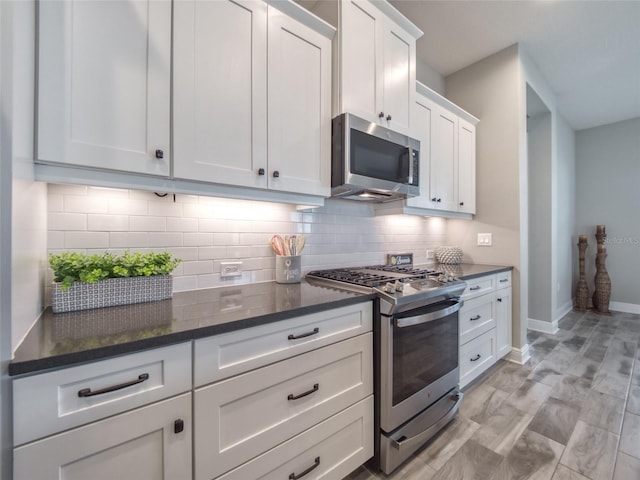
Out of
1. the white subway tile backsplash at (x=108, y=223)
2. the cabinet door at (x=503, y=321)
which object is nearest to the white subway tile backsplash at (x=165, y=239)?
the white subway tile backsplash at (x=108, y=223)

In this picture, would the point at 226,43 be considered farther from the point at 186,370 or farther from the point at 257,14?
the point at 186,370

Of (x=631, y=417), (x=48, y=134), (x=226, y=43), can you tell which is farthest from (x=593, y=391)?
(x=48, y=134)

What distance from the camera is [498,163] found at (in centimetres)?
274

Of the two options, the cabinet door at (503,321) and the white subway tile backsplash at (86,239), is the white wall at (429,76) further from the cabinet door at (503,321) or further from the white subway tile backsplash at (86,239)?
the white subway tile backsplash at (86,239)

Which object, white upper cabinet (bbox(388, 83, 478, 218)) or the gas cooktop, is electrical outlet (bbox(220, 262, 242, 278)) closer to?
the gas cooktop

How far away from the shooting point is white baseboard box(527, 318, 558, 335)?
3330 millimetres

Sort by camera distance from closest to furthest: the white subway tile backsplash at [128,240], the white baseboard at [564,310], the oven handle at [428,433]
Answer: the white subway tile backsplash at [128,240] → the oven handle at [428,433] → the white baseboard at [564,310]

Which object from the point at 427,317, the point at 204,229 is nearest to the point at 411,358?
the point at 427,317

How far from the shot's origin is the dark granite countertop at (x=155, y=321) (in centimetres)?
69

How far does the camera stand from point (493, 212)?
2766 mm

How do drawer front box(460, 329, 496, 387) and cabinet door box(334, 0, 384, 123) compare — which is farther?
drawer front box(460, 329, 496, 387)

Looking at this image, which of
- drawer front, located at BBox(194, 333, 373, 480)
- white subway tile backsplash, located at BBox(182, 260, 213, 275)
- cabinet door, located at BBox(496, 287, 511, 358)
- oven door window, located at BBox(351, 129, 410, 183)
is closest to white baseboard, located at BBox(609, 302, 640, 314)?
cabinet door, located at BBox(496, 287, 511, 358)

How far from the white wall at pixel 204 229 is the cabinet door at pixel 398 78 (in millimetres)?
701

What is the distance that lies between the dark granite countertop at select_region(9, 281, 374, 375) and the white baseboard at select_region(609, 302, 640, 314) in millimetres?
5439
